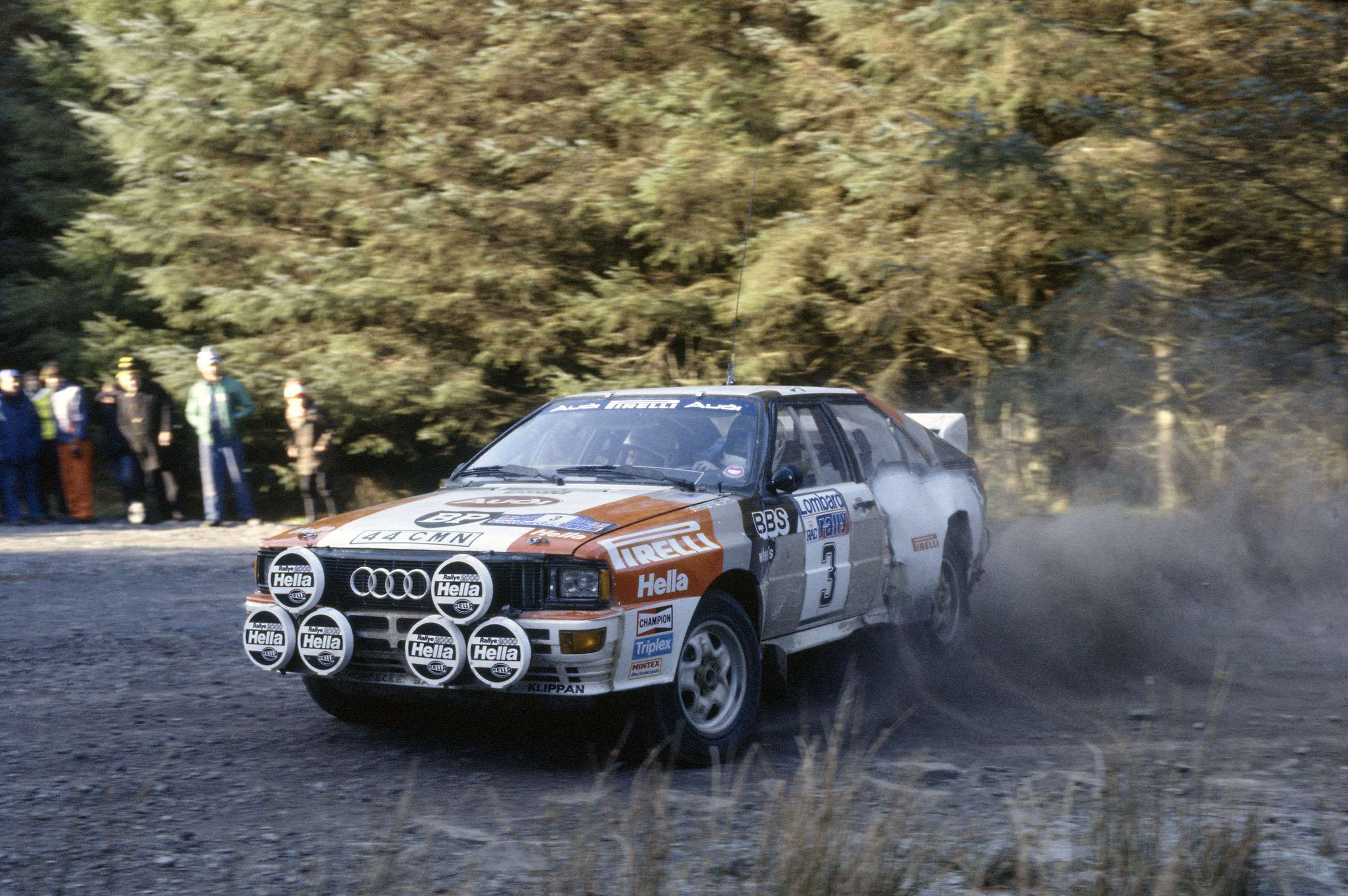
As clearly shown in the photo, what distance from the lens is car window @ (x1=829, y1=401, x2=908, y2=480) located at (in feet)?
24.3

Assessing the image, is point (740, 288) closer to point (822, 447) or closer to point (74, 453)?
point (822, 447)

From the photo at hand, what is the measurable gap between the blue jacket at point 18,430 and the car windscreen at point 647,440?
384 inches

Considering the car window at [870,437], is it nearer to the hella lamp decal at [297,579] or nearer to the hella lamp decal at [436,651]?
the hella lamp decal at [436,651]

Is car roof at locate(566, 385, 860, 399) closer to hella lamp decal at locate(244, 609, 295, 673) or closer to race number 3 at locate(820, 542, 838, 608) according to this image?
race number 3 at locate(820, 542, 838, 608)

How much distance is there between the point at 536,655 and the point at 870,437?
9.96 feet

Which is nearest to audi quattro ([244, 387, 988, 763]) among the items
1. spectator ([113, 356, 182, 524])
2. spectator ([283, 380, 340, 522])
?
spectator ([283, 380, 340, 522])

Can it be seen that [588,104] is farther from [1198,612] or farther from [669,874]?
[669,874]

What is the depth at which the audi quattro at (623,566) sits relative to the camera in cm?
526

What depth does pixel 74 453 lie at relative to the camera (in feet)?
50.6

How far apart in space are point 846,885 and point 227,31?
16186mm

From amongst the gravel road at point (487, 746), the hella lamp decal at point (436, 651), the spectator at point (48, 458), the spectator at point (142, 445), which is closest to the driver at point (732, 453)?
the gravel road at point (487, 746)

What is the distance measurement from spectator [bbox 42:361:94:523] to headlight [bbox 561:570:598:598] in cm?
1189

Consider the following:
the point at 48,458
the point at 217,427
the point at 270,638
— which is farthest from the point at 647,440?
the point at 48,458

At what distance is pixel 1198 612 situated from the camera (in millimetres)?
9547
